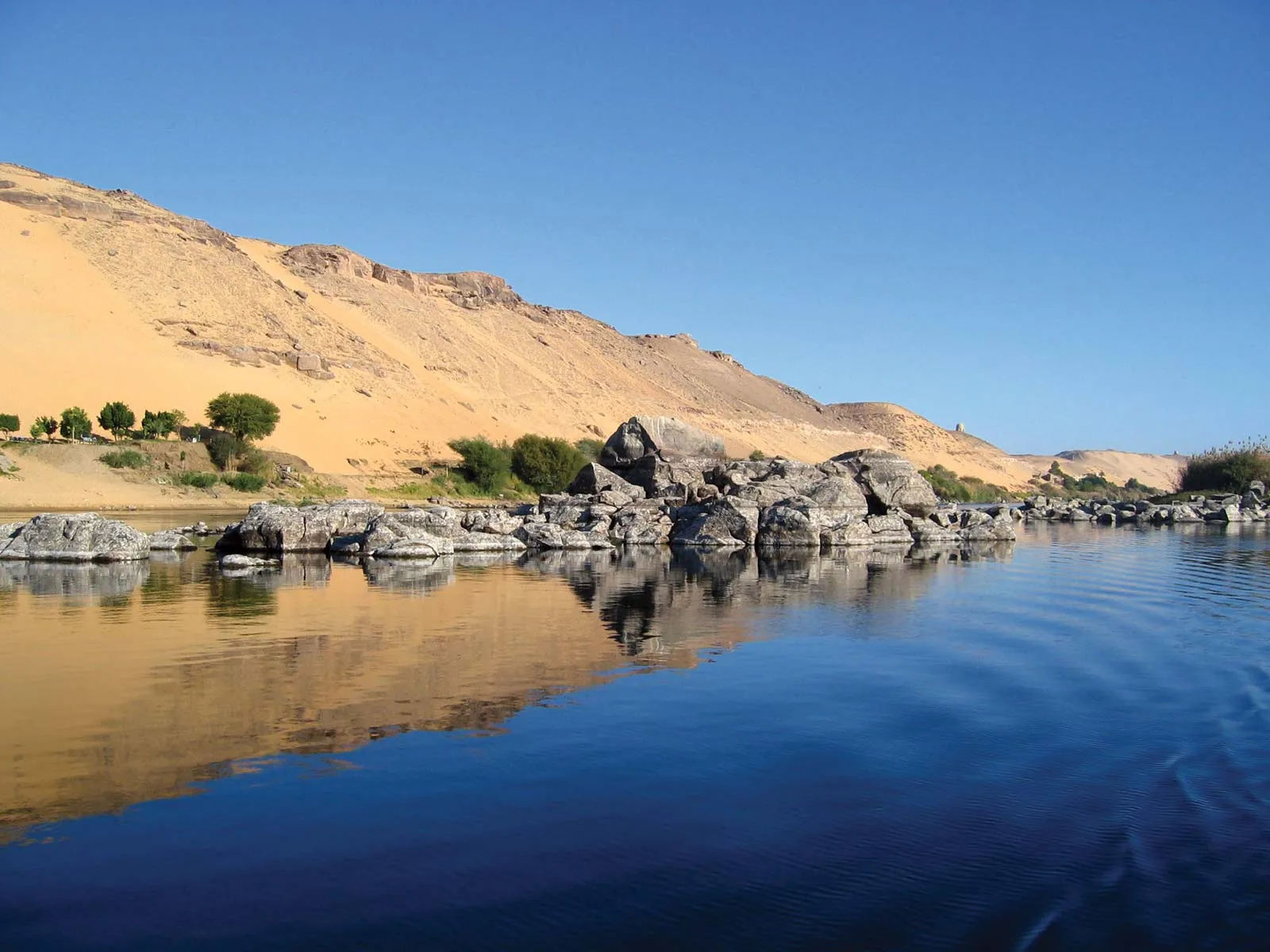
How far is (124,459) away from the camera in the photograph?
37.7 metres

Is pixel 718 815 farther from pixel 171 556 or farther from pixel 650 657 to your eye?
pixel 171 556

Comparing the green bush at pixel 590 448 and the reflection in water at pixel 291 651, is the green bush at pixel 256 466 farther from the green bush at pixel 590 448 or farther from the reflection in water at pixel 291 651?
the reflection in water at pixel 291 651

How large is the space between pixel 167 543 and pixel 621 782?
1674 centimetres

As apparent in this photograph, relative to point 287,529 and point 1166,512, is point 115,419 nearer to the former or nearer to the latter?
point 287,529

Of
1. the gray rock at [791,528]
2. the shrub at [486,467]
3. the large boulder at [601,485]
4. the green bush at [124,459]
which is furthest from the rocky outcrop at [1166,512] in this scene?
the green bush at [124,459]

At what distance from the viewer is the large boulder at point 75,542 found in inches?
695

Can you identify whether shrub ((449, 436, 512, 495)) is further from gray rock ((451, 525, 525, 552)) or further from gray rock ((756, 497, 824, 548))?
gray rock ((451, 525, 525, 552))

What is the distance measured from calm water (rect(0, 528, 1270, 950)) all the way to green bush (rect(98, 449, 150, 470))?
92.4 ft

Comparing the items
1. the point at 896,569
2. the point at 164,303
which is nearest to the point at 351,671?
the point at 896,569

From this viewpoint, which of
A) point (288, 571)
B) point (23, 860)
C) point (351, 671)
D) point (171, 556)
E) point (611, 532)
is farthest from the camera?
point (611, 532)

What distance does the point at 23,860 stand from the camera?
4480 mm

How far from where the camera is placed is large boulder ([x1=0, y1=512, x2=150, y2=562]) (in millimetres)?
17641

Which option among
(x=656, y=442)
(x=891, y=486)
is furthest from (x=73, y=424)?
(x=891, y=486)

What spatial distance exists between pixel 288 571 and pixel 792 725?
11.8 m
